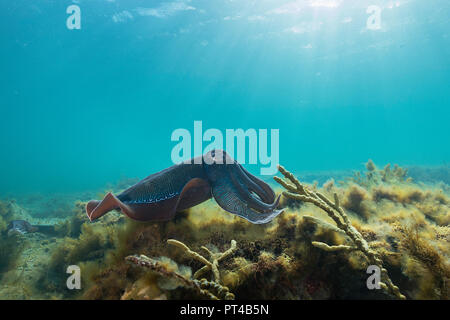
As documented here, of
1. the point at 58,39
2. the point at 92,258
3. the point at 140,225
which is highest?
the point at 58,39

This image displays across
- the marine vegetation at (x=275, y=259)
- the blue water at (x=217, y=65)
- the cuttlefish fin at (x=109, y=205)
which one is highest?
the blue water at (x=217, y=65)

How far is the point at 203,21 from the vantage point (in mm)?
33281

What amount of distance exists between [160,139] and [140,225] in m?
142

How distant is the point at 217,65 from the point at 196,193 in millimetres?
54497

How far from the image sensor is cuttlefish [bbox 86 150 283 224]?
253cm

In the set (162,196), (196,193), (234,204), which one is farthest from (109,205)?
(234,204)

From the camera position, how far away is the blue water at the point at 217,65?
31.8m

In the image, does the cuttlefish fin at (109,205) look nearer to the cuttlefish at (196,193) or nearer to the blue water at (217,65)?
the cuttlefish at (196,193)

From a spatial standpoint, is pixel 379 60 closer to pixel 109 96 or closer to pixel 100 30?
pixel 100 30

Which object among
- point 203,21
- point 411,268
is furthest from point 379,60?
point 411,268

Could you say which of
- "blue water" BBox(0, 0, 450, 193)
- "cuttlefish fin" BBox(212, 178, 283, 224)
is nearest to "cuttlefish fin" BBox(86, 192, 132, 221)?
"cuttlefish fin" BBox(212, 178, 283, 224)

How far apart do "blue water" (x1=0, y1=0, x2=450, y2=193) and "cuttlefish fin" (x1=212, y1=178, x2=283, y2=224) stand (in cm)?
3410

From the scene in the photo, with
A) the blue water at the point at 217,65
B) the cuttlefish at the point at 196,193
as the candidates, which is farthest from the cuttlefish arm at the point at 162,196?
the blue water at the point at 217,65
